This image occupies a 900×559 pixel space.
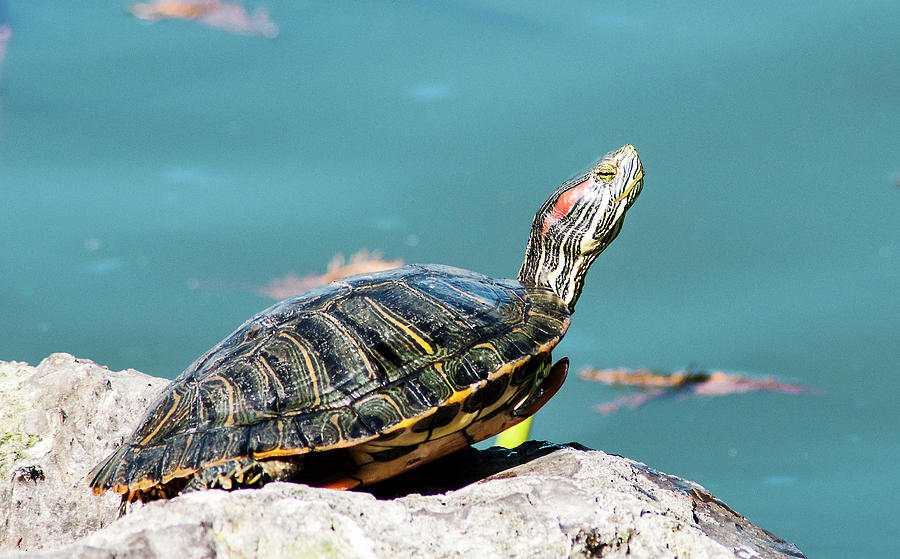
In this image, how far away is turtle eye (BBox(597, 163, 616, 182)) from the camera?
249 centimetres

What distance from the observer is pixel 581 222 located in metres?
2.50

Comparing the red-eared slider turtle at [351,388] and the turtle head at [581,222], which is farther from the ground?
the turtle head at [581,222]

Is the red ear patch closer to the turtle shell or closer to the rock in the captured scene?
the turtle shell

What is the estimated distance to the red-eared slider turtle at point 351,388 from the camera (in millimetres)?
1764

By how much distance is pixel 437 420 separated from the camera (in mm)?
1869

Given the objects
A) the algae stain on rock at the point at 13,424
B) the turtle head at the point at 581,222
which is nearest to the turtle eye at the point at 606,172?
the turtle head at the point at 581,222

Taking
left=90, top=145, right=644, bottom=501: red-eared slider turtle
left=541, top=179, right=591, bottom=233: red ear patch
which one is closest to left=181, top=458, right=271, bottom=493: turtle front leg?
left=90, top=145, right=644, bottom=501: red-eared slider turtle

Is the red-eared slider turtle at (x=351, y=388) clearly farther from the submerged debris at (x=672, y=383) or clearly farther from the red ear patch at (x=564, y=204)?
the submerged debris at (x=672, y=383)

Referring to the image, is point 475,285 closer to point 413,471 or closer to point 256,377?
point 413,471

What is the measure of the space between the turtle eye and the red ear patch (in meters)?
0.04

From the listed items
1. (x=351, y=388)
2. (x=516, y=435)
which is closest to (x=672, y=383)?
(x=516, y=435)

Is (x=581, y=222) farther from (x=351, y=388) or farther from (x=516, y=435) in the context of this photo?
(x=351, y=388)

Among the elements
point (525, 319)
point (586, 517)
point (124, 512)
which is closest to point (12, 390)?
point (124, 512)

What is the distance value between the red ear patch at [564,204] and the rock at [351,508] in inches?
27.5
